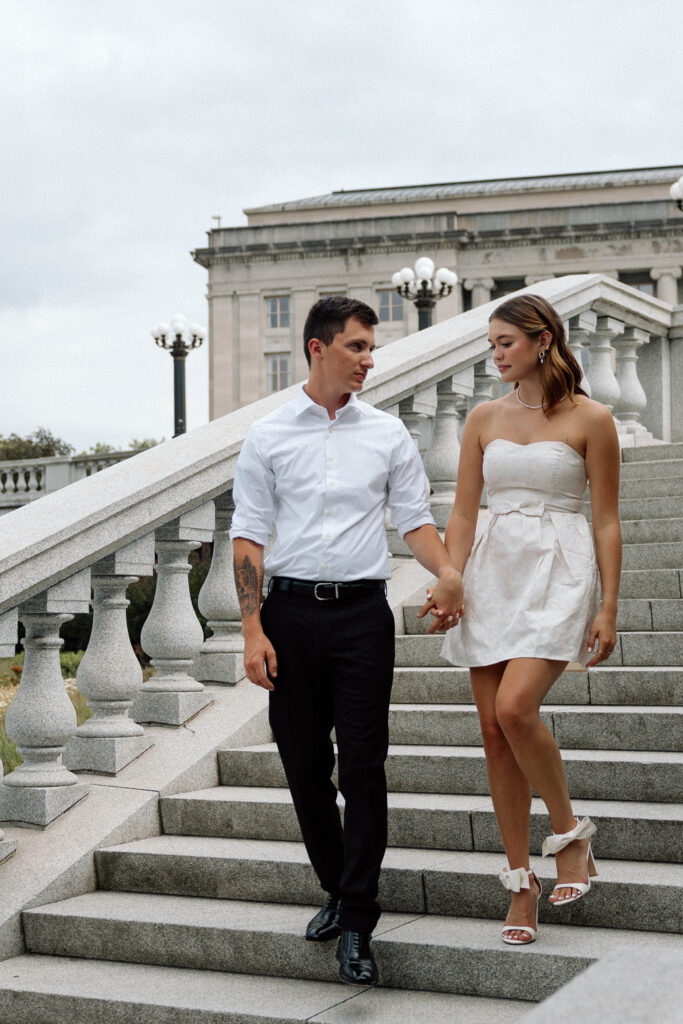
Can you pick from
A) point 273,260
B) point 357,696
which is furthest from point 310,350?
point 273,260

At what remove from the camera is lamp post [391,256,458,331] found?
943 inches

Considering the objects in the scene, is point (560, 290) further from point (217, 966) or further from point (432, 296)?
point (432, 296)

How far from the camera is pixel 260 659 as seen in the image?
3785 mm

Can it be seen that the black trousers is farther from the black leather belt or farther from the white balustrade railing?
the white balustrade railing

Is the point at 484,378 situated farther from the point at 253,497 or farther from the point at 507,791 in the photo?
the point at 507,791

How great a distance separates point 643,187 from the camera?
54.8 meters

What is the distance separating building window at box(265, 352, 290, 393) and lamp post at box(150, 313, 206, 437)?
25.2 meters

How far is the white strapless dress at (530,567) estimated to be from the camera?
3.84 m

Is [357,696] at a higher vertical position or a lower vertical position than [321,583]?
lower

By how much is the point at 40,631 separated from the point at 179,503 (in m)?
0.79

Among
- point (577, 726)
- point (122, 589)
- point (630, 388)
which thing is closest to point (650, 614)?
point (577, 726)

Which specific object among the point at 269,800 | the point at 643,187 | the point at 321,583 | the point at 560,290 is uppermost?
the point at 643,187

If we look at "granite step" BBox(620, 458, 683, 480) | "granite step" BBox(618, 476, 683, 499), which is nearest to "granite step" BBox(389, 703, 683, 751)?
"granite step" BBox(618, 476, 683, 499)

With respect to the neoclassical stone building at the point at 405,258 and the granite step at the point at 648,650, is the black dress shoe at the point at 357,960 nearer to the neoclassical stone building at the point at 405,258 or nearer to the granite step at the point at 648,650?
the granite step at the point at 648,650
